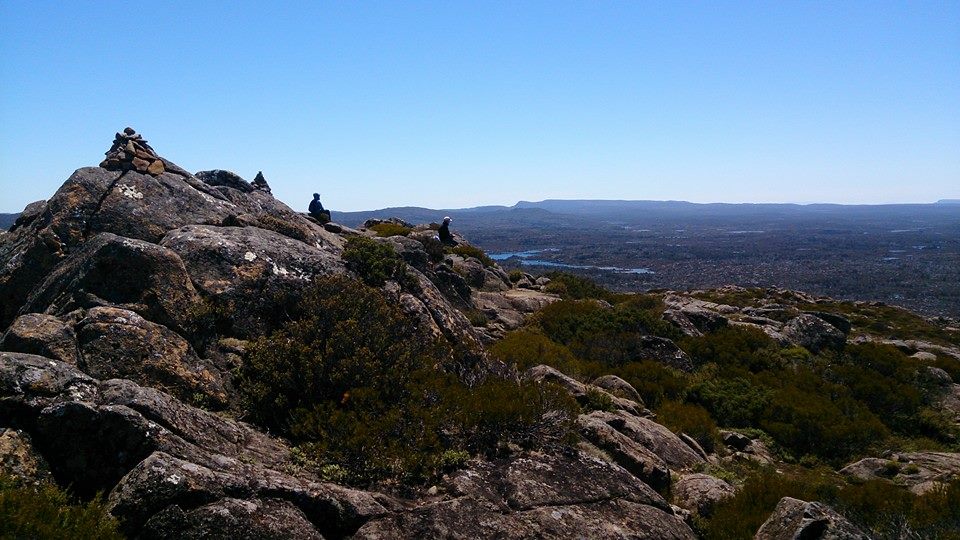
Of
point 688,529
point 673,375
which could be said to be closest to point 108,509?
point 688,529

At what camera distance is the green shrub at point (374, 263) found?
45.0 ft

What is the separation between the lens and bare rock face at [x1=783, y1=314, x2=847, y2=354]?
89.2ft

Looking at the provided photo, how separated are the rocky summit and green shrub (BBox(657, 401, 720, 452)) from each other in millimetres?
84

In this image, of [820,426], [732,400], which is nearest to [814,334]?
[732,400]

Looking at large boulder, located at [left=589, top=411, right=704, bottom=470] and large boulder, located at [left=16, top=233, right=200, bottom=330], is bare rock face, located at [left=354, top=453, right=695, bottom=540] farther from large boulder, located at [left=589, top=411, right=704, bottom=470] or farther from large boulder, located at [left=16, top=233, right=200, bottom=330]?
large boulder, located at [left=16, top=233, right=200, bottom=330]

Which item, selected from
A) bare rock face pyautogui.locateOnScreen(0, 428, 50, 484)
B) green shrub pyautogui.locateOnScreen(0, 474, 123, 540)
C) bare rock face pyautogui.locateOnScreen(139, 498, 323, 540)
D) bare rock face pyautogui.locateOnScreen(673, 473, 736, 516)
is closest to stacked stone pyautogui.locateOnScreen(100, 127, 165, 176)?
bare rock face pyautogui.locateOnScreen(0, 428, 50, 484)

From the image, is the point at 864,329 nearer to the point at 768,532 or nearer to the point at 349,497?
the point at 768,532

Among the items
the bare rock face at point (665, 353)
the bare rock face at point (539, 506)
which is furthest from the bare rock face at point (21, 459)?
the bare rock face at point (665, 353)

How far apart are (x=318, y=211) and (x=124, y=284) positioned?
20.3 metres

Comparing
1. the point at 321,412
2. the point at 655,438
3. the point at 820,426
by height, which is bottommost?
the point at 820,426

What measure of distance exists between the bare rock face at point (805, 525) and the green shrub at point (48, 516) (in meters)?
7.73

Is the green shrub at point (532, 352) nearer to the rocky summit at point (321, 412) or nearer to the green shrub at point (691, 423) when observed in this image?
the rocky summit at point (321, 412)

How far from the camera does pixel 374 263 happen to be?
13961 millimetres

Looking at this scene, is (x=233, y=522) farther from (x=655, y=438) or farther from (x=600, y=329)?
(x=600, y=329)
